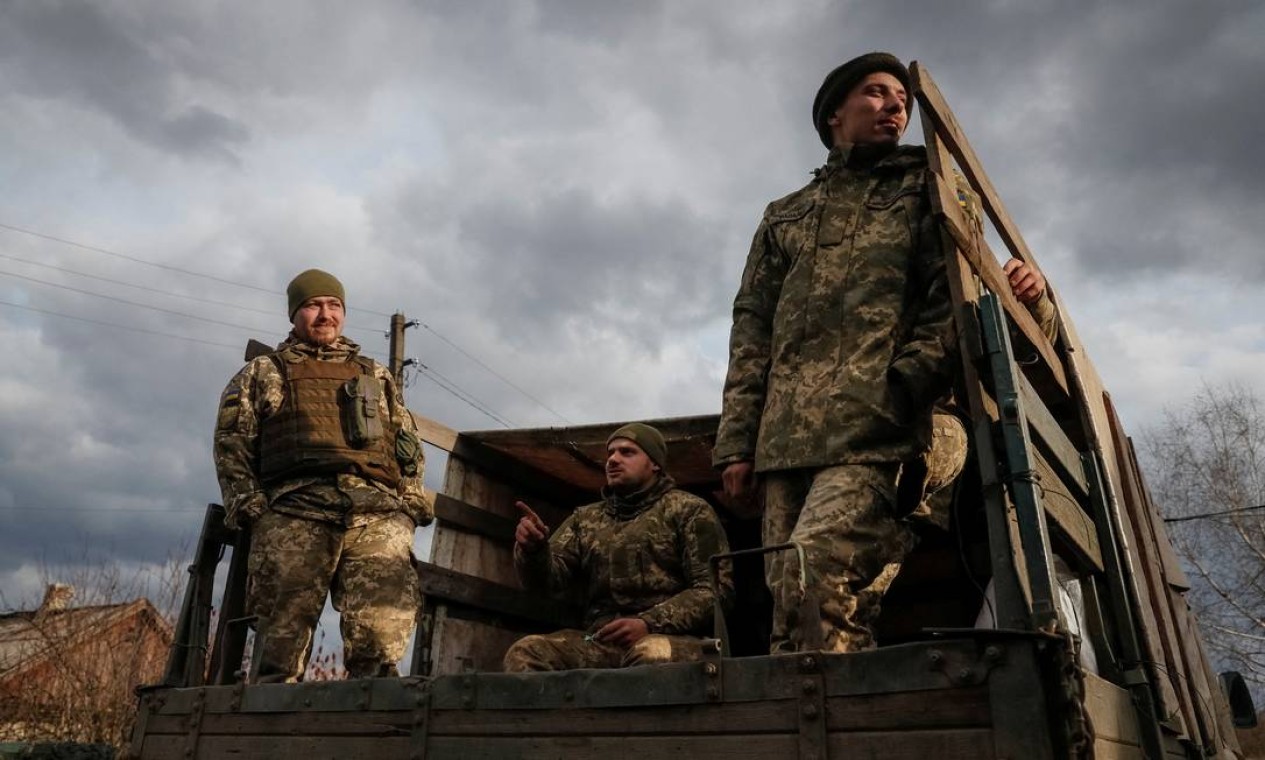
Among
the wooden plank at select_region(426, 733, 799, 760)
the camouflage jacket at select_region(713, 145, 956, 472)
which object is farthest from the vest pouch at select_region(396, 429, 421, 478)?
the wooden plank at select_region(426, 733, 799, 760)

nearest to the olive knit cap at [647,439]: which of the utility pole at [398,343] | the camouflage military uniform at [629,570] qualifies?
the camouflage military uniform at [629,570]

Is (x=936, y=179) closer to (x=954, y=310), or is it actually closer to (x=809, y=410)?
(x=954, y=310)

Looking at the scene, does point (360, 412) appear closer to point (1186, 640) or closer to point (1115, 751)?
point (1115, 751)

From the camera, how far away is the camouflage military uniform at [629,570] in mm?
3955

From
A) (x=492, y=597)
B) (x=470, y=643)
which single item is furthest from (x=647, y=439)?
(x=470, y=643)

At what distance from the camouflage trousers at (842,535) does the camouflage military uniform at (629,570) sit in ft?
3.74

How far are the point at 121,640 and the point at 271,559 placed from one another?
23.7ft

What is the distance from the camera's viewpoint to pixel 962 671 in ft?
6.37

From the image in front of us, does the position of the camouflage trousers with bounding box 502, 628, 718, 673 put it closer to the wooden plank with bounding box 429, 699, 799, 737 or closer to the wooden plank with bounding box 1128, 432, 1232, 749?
the wooden plank with bounding box 429, 699, 799, 737

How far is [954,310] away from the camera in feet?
8.62

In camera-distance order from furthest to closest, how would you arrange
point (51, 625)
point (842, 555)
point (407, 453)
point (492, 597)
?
point (51, 625)
point (492, 597)
point (407, 453)
point (842, 555)

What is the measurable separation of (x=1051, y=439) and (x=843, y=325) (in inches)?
26.4

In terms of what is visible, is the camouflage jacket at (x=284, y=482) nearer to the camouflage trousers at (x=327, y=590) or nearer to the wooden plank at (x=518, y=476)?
the camouflage trousers at (x=327, y=590)

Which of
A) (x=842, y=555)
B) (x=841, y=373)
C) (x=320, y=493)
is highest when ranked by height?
(x=320, y=493)
